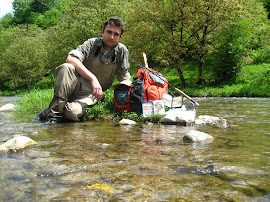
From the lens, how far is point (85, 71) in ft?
14.3

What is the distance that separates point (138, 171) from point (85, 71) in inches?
109

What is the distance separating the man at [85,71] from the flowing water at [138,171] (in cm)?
182

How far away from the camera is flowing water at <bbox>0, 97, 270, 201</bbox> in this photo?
5.11 feet

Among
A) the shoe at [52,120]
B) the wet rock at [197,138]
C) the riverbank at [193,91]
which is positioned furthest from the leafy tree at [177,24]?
the wet rock at [197,138]

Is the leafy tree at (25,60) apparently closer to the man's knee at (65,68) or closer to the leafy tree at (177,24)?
the leafy tree at (177,24)

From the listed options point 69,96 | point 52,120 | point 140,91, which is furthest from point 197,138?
point 69,96

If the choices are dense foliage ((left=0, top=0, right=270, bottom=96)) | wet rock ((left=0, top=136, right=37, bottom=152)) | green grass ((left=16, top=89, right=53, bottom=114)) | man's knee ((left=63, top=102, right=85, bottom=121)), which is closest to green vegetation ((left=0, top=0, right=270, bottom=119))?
dense foliage ((left=0, top=0, right=270, bottom=96))

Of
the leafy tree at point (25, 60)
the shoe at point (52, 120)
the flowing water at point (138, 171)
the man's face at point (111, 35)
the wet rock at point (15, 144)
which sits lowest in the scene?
the shoe at point (52, 120)

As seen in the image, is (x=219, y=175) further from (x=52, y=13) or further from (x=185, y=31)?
(x=52, y=13)

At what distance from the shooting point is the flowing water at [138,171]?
1.56 m

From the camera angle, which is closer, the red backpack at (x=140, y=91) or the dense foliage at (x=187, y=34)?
the red backpack at (x=140, y=91)

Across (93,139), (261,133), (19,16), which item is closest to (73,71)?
(93,139)

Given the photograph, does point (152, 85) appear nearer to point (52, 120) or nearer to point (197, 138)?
point (52, 120)

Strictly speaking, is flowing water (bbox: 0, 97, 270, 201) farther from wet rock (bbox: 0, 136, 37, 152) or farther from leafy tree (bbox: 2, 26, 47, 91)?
leafy tree (bbox: 2, 26, 47, 91)
